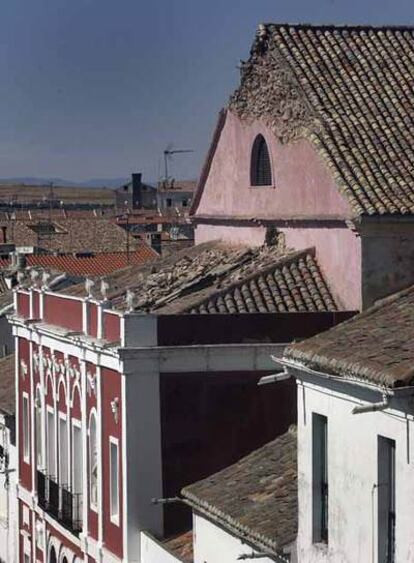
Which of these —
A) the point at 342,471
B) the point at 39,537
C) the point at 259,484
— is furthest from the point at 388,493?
the point at 39,537

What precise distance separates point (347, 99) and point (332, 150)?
1.21 meters

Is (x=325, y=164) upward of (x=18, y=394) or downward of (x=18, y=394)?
upward

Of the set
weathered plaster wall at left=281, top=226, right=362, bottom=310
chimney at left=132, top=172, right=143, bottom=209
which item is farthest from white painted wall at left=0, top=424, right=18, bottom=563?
chimney at left=132, top=172, right=143, bottom=209

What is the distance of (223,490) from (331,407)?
199 inches

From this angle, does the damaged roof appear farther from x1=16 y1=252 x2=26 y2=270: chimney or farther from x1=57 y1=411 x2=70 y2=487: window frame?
x1=16 y1=252 x2=26 y2=270: chimney

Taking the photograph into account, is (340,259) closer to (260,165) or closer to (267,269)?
(267,269)

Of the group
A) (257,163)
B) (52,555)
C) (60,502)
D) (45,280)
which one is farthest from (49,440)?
(257,163)

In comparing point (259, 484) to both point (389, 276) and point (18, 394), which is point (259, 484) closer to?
point (389, 276)

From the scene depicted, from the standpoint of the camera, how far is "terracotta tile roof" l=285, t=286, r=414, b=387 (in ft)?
49.7

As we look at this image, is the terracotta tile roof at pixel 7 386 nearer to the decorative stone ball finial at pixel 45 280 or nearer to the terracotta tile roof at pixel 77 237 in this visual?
the decorative stone ball finial at pixel 45 280

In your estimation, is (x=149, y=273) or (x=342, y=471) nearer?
(x=342, y=471)

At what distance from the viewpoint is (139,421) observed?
82.9ft

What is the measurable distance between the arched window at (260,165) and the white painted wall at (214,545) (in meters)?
7.53

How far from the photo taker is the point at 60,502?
30844 mm
